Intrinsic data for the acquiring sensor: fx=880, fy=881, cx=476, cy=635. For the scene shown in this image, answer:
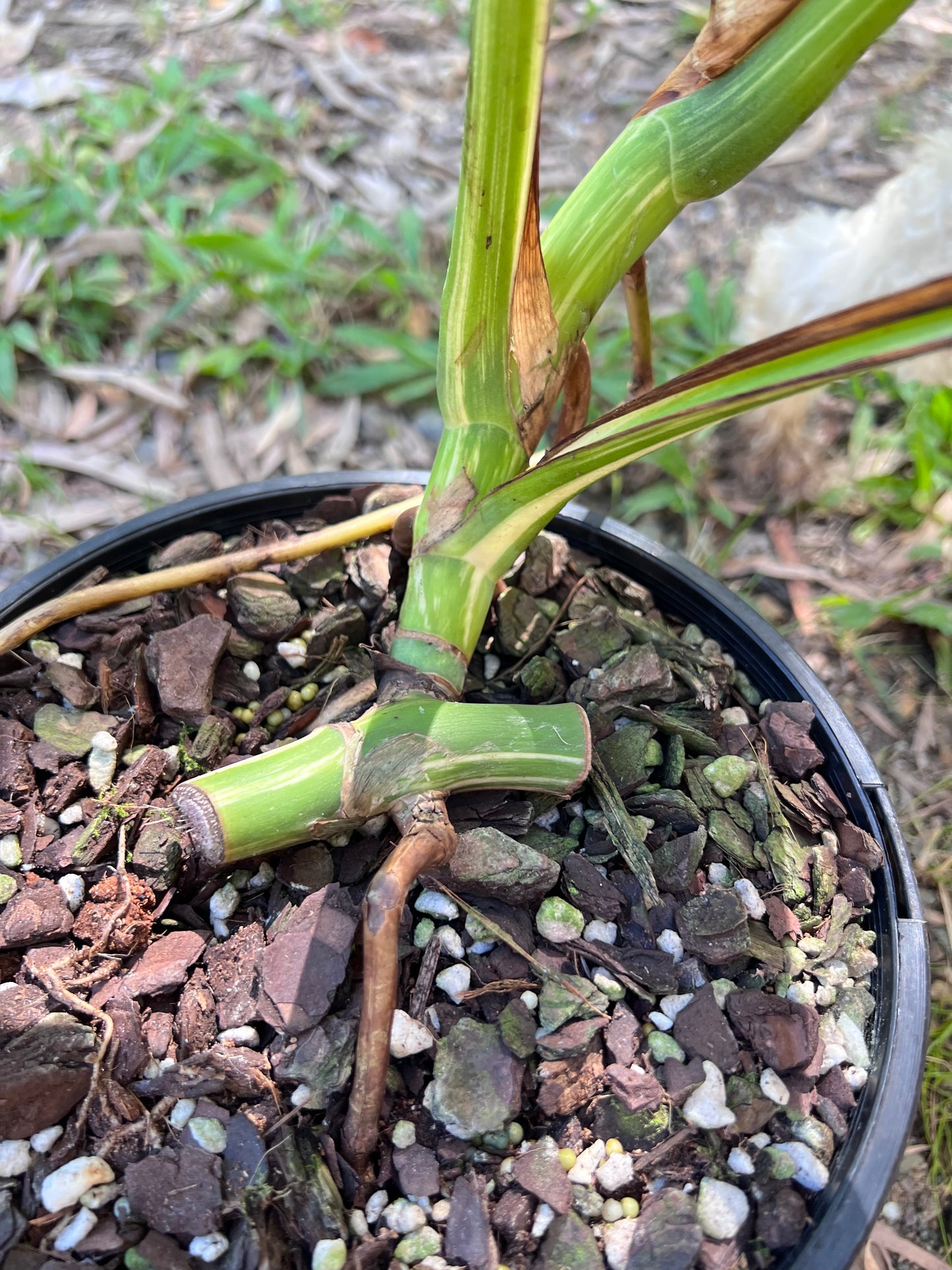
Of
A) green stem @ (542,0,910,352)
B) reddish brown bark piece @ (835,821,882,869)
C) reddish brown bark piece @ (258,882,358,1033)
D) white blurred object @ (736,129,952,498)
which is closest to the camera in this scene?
green stem @ (542,0,910,352)

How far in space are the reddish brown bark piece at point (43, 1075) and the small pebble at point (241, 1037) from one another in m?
0.08

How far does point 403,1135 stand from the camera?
57 centimetres

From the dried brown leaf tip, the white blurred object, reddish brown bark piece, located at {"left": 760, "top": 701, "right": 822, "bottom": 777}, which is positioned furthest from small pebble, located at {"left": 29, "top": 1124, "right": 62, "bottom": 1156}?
the white blurred object

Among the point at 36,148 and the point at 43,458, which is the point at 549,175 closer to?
the point at 36,148

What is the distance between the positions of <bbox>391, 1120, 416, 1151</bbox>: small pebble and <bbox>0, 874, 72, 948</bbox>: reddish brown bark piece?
261mm

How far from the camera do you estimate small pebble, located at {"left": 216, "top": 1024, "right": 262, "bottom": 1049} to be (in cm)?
58

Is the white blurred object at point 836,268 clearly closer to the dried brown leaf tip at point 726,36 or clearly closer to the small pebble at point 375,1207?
the dried brown leaf tip at point 726,36

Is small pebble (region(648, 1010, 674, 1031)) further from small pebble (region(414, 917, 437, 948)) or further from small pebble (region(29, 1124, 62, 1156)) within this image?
small pebble (region(29, 1124, 62, 1156))

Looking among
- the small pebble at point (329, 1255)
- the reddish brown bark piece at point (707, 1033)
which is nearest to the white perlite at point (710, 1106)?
the reddish brown bark piece at point (707, 1033)

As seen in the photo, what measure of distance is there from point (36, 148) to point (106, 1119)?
1.54 meters

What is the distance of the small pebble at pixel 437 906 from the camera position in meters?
0.63

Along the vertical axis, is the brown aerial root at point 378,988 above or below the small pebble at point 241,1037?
above

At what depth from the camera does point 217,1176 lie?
53cm

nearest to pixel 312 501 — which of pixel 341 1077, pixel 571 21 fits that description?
pixel 341 1077
